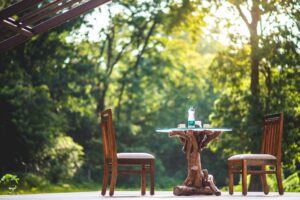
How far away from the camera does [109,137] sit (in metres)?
7.65

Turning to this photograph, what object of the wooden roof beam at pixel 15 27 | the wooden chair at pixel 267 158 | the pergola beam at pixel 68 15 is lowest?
the wooden chair at pixel 267 158

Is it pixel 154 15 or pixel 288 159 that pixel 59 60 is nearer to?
pixel 154 15

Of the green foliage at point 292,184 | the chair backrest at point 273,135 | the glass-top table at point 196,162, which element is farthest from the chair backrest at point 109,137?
the green foliage at point 292,184

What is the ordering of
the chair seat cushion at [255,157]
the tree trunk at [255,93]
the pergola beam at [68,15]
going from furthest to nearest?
the tree trunk at [255,93], the chair seat cushion at [255,157], the pergola beam at [68,15]

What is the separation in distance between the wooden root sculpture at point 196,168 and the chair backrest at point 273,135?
743 mm

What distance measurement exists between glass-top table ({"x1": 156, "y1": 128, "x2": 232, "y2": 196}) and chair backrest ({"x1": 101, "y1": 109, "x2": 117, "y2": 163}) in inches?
25.8

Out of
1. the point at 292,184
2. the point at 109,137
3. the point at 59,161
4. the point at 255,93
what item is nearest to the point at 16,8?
the point at 109,137

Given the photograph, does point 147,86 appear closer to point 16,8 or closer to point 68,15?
point 68,15

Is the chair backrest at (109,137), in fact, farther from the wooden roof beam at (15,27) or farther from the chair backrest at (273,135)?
the chair backrest at (273,135)

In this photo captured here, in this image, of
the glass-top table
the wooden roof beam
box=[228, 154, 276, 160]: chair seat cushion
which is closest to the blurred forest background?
the glass-top table

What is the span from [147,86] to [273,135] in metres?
12.7

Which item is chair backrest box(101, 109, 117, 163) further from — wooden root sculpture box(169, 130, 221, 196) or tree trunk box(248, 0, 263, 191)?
tree trunk box(248, 0, 263, 191)

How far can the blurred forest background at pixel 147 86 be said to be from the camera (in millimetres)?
11680

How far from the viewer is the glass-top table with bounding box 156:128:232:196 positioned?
793cm
